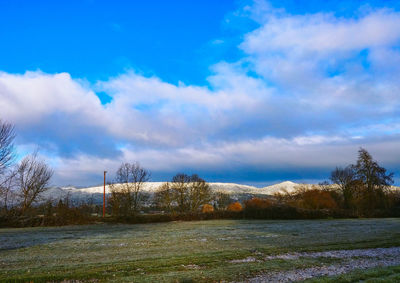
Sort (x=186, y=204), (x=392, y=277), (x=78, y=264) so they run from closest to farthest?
(x=392, y=277), (x=78, y=264), (x=186, y=204)

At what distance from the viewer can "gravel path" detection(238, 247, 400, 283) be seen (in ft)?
31.7

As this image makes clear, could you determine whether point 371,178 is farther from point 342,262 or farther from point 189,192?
point 342,262

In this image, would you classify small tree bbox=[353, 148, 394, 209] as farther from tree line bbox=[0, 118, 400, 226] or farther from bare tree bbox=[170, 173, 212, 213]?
bare tree bbox=[170, 173, 212, 213]

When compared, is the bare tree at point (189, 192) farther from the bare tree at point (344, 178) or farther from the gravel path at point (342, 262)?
the gravel path at point (342, 262)

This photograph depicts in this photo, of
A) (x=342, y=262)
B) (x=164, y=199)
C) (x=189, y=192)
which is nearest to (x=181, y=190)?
(x=189, y=192)

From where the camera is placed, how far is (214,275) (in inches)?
392

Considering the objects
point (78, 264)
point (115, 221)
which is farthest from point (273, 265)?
point (115, 221)

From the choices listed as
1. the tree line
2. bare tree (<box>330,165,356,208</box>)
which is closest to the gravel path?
the tree line

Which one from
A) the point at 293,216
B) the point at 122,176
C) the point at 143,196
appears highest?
the point at 122,176

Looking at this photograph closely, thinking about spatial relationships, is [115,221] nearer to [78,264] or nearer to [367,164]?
[78,264]

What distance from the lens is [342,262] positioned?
39.6ft

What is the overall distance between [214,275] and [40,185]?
51.9 metres

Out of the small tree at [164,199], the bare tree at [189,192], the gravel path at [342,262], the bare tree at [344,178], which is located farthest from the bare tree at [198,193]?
the gravel path at [342,262]

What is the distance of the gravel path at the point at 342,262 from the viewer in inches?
380
